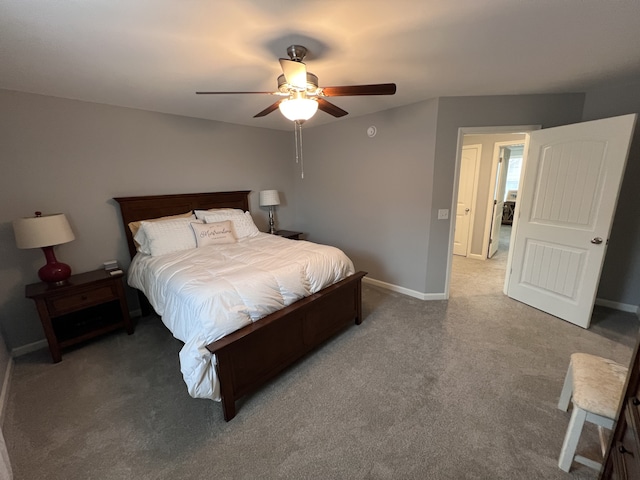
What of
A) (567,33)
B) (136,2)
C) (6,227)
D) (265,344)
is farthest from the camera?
(6,227)

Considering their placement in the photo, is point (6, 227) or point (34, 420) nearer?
point (34, 420)

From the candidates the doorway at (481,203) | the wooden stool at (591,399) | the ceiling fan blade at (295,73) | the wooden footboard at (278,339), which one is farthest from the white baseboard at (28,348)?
the doorway at (481,203)

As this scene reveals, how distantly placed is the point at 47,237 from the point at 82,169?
2.66 feet

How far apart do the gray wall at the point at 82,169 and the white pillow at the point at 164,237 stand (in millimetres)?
412

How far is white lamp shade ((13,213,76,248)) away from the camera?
2.06m

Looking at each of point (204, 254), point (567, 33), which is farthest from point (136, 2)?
point (567, 33)

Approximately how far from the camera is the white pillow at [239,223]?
10.3 ft

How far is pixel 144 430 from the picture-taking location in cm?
161

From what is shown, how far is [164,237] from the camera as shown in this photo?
2654 mm

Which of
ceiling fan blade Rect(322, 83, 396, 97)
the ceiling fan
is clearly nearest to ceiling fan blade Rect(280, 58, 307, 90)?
the ceiling fan

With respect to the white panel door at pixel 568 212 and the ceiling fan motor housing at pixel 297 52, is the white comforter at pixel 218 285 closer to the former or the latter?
the ceiling fan motor housing at pixel 297 52

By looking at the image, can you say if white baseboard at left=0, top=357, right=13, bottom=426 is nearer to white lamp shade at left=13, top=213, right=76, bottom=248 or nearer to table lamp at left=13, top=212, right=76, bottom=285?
table lamp at left=13, top=212, right=76, bottom=285

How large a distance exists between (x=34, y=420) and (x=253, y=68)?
9.29 feet

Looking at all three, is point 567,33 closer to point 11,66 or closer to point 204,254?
point 204,254
